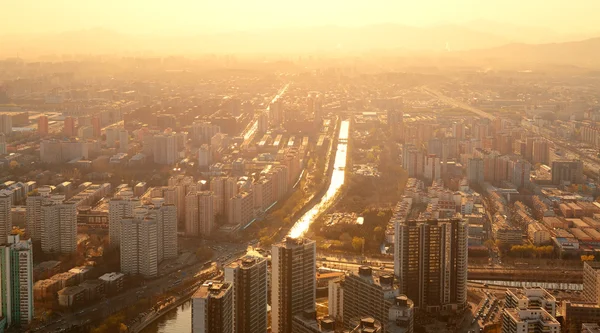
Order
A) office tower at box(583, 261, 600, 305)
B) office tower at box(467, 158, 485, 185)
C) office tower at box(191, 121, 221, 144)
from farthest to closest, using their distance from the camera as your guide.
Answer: office tower at box(191, 121, 221, 144), office tower at box(467, 158, 485, 185), office tower at box(583, 261, 600, 305)

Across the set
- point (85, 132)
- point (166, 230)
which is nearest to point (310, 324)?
point (166, 230)

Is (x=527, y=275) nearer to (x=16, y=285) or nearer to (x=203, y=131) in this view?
(x=16, y=285)

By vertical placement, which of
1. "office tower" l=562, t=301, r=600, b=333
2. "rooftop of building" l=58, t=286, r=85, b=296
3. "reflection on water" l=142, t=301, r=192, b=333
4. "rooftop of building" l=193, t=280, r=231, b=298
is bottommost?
"reflection on water" l=142, t=301, r=192, b=333

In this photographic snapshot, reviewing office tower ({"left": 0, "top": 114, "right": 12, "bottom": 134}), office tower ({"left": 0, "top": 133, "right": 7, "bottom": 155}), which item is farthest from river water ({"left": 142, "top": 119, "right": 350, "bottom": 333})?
office tower ({"left": 0, "top": 114, "right": 12, "bottom": 134})

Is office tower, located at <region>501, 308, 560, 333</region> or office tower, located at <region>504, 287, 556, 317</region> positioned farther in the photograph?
office tower, located at <region>504, 287, 556, 317</region>

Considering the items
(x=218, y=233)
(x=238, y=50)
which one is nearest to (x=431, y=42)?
(x=238, y=50)

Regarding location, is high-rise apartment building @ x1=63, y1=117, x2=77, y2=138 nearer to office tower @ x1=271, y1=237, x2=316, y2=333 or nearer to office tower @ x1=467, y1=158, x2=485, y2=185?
office tower @ x1=467, y1=158, x2=485, y2=185
